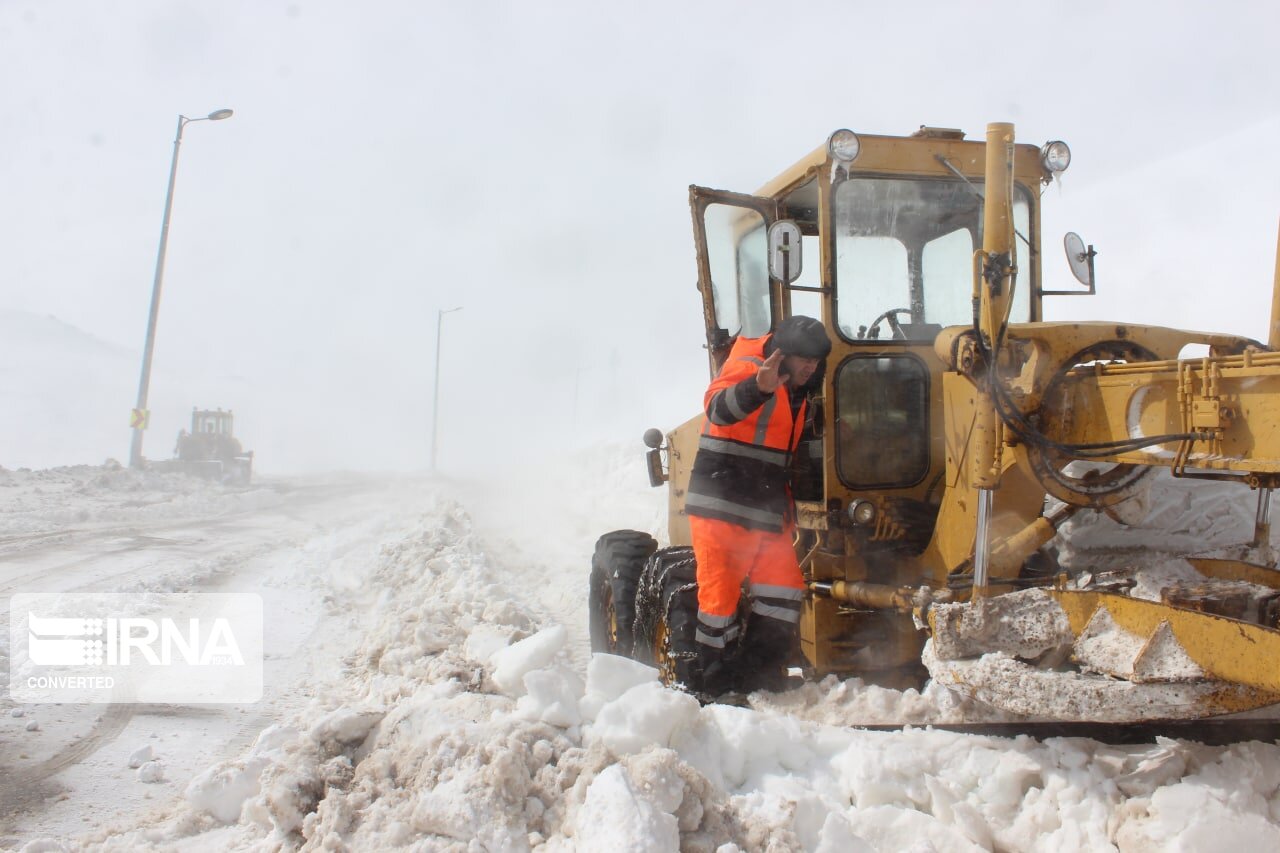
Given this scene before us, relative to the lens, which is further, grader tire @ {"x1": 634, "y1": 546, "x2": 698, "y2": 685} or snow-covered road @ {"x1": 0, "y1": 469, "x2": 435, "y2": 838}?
grader tire @ {"x1": 634, "y1": 546, "x2": 698, "y2": 685}

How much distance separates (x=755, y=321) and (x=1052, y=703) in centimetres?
268

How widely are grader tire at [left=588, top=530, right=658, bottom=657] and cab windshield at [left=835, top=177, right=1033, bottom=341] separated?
1982 mm

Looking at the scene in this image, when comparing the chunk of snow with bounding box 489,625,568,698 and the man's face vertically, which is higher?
the man's face

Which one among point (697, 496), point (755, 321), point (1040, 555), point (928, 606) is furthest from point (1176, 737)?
point (755, 321)

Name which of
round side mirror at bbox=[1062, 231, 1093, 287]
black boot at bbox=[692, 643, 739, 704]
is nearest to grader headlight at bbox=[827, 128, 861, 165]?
round side mirror at bbox=[1062, 231, 1093, 287]

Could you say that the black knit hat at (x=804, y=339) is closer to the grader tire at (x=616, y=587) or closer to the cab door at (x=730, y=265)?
the cab door at (x=730, y=265)

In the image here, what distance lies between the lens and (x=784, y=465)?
162 inches

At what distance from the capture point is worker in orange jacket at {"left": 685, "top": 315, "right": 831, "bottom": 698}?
3992mm

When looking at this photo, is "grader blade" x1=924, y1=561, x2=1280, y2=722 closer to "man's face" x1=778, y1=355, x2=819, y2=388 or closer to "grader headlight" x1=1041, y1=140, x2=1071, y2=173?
"man's face" x1=778, y1=355, x2=819, y2=388

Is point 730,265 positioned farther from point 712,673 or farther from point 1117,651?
point 1117,651

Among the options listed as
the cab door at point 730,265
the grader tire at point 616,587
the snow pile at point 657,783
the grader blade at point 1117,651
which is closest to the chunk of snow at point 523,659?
the snow pile at point 657,783

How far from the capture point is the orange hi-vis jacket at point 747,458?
4.01 meters

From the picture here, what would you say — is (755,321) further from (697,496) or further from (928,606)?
(928,606)

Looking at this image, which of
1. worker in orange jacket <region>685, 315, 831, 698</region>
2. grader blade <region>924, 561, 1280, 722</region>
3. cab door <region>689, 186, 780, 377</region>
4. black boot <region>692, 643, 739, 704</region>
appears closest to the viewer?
grader blade <region>924, 561, 1280, 722</region>
